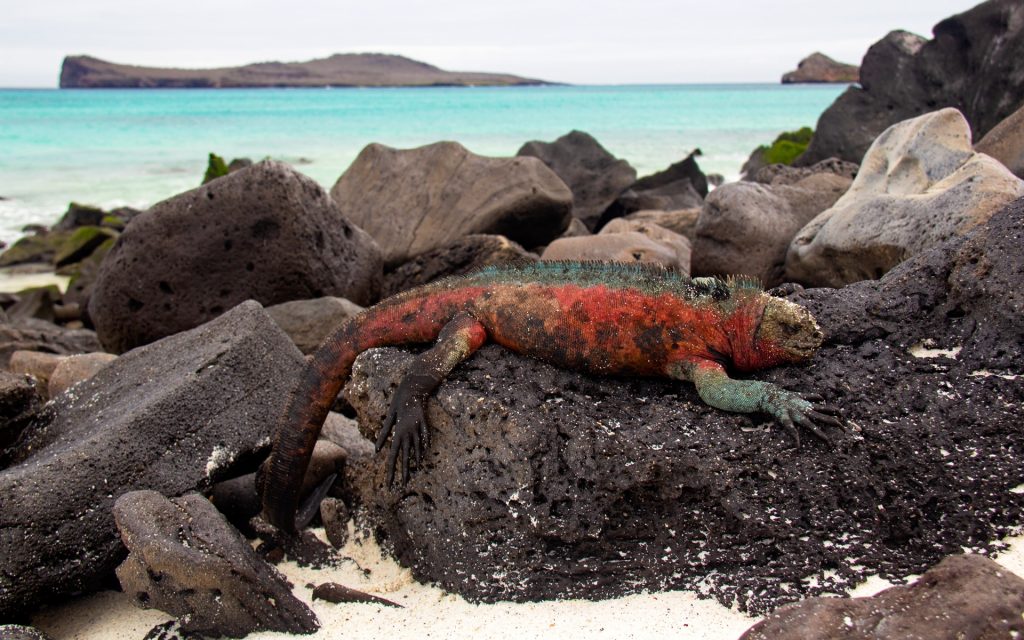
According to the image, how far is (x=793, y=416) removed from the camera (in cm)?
267

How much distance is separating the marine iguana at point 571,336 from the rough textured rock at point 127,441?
1.09 feet

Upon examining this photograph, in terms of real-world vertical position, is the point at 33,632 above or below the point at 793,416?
below

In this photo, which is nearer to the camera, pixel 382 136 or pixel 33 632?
pixel 33 632

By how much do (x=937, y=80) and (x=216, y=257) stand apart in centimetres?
946

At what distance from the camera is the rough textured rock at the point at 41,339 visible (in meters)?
6.73

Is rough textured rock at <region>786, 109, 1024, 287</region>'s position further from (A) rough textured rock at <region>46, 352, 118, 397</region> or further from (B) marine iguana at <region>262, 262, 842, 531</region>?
(A) rough textured rock at <region>46, 352, 118, 397</region>

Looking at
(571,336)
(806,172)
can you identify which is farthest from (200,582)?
(806,172)

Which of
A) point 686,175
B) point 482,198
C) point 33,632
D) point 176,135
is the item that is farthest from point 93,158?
point 33,632

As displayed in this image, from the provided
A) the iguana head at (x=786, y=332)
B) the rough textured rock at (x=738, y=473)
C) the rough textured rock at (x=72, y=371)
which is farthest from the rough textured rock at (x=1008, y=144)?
the rough textured rock at (x=72, y=371)

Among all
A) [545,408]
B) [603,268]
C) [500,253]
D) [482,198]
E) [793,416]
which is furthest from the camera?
[482,198]

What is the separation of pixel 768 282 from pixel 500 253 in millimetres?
2116

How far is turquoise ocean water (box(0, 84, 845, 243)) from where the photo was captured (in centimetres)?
2145

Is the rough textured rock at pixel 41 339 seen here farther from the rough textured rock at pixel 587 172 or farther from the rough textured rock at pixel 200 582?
the rough textured rock at pixel 587 172

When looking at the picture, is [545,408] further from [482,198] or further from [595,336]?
[482,198]
